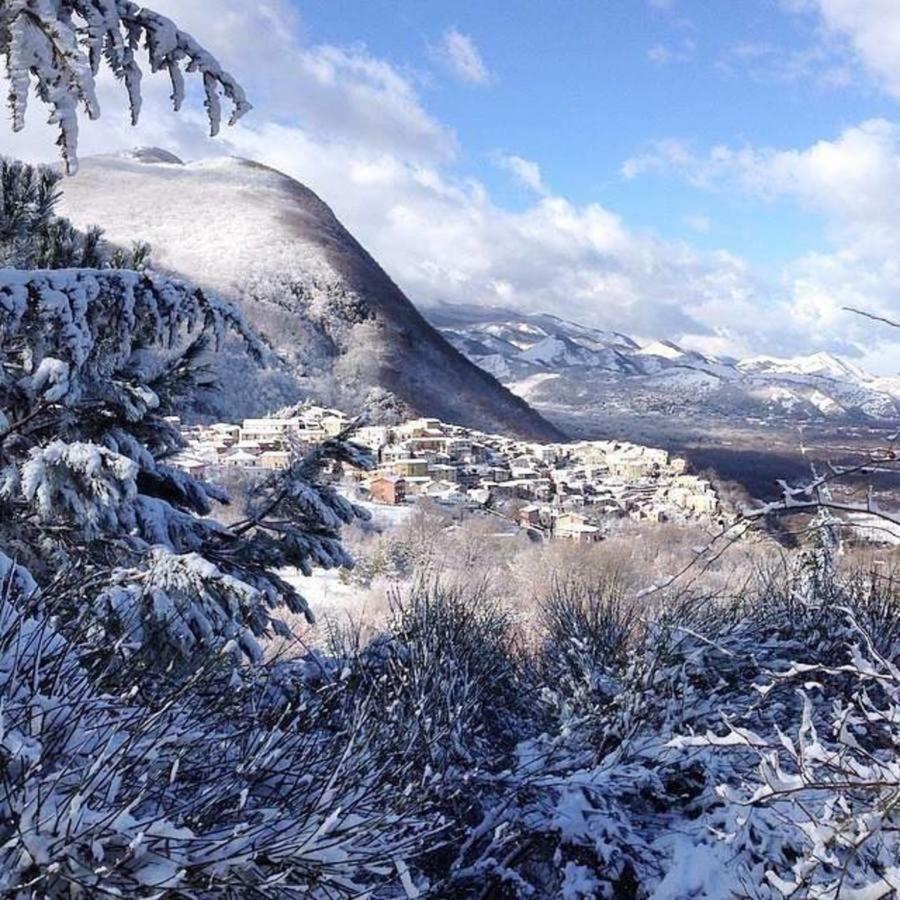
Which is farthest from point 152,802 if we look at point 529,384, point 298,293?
point 529,384

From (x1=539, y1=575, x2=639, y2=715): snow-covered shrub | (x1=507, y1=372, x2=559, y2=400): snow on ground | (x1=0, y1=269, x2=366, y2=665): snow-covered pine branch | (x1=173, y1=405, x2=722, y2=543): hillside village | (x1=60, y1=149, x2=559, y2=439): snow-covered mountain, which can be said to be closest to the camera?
(x1=0, y1=269, x2=366, y2=665): snow-covered pine branch

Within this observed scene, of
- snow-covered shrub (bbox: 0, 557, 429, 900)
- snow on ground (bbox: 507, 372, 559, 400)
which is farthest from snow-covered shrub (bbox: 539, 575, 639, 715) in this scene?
snow on ground (bbox: 507, 372, 559, 400)

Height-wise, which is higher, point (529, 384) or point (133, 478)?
point (529, 384)

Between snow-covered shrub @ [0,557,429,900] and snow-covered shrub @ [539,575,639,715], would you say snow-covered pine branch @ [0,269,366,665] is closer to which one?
snow-covered shrub @ [0,557,429,900]

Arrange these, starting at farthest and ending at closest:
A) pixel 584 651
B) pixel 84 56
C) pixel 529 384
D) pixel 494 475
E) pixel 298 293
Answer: pixel 529 384, pixel 298 293, pixel 494 475, pixel 584 651, pixel 84 56

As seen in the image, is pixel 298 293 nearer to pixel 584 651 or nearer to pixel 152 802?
pixel 584 651

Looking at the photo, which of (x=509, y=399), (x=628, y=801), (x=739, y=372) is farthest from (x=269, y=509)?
(x=739, y=372)

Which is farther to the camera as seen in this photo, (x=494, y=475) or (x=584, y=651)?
(x=494, y=475)
